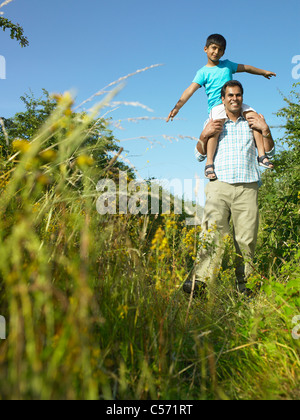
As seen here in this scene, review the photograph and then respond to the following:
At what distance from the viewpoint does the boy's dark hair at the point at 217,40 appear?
4.36 metres

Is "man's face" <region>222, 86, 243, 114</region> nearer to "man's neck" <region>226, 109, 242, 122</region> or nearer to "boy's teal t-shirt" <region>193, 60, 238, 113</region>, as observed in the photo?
"man's neck" <region>226, 109, 242, 122</region>

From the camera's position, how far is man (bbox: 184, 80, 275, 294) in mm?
3574

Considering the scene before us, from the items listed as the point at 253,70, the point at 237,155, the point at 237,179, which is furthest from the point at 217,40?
the point at 237,179

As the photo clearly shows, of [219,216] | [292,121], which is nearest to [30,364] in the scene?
[219,216]

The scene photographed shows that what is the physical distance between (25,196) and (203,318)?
66.0 inches

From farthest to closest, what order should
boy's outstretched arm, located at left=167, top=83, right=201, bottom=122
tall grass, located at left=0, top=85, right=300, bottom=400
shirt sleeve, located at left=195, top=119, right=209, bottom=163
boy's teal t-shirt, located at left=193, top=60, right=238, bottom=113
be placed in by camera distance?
boy's teal t-shirt, located at left=193, top=60, right=238, bottom=113, boy's outstretched arm, located at left=167, top=83, right=201, bottom=122, shirt sleeve, located at left=195, top=119, right=209, bottom=163, tall grass, located at left=0, top=85, right=300, bottom=400

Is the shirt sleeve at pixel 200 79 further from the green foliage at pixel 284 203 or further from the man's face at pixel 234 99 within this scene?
the green foliage at pixel 284 203

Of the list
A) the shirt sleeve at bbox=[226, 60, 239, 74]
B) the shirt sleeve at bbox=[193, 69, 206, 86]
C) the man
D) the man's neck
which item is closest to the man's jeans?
the man

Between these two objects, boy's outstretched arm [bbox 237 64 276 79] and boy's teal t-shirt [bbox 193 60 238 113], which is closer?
boy's teal t-shirt [bbox 193 60 238 113]

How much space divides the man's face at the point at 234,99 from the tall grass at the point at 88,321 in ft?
6.36

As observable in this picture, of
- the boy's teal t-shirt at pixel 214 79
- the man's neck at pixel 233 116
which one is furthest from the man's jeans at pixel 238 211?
the boy's teal t-shirt at pixel 214 79
